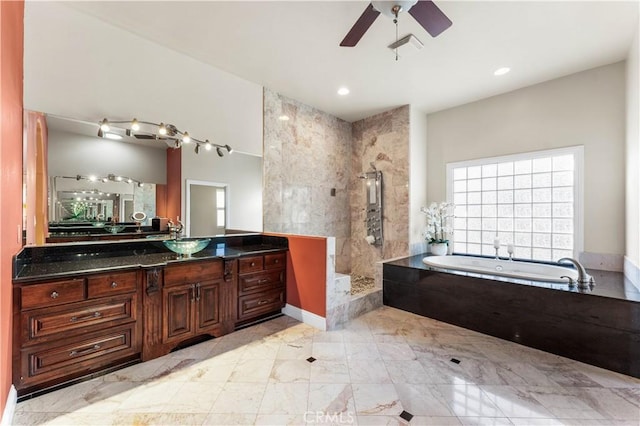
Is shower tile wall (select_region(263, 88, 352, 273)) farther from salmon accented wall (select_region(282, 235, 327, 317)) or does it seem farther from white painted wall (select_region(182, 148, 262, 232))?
salmon accented wall (select_region(282, 235, 327, 317))

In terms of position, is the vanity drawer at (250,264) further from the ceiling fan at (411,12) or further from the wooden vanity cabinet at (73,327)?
the ceiling fan at (411,12)

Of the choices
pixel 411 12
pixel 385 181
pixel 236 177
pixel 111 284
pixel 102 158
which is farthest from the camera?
pixel 385 181

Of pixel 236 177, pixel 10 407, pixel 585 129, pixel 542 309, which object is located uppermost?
pixel 585 129

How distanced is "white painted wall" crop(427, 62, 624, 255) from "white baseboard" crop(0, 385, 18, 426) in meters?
5.31

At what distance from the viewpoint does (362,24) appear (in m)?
1.90

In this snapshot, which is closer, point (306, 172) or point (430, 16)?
point (430, 16)

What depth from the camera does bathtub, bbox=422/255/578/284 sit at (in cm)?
287

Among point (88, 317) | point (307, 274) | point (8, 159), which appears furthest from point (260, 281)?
point (8, 159)

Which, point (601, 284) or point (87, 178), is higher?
point (87, 178)

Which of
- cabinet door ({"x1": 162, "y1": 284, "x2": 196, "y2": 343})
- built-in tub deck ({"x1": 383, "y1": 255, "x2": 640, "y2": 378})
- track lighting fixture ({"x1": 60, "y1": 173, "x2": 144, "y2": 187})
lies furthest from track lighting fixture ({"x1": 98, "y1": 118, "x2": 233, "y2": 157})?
built-in tub deck ({"x1": 383, "y1": 255, "x2": 640, "y2": 378})

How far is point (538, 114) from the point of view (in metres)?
3.48

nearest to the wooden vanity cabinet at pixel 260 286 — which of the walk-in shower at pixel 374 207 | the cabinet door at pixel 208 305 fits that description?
the cabinet door at pixel 208 305

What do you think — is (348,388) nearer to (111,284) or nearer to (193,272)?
(193,272)

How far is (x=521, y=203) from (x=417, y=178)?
146 cm
